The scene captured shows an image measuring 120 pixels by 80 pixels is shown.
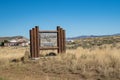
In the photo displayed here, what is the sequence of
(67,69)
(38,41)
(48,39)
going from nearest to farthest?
(67,69) < (38,41) < (48,39)

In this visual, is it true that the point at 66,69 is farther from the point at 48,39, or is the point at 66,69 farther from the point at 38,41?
the point at 48,39

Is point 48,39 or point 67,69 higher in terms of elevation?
point 48,39

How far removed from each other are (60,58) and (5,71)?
372 centimetres

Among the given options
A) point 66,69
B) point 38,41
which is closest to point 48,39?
point 38,41

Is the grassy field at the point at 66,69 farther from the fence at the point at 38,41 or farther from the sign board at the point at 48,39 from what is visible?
the sign board at the point at 48,39

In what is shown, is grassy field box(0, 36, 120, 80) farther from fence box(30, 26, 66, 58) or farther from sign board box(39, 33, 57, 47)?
sign board box(39, 33, 57, 47)

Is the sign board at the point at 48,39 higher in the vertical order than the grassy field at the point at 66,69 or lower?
higher

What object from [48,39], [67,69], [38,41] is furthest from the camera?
[48,39]

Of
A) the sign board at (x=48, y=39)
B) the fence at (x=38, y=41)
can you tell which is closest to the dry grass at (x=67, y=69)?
the fence at (x=38, y=41)

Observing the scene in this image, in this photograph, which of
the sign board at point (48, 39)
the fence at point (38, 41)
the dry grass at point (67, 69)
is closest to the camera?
the dry grass at point (67, 69)

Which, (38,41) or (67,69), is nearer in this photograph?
(67,69)

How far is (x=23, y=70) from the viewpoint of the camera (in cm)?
1553

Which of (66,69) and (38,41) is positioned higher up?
(38,41)

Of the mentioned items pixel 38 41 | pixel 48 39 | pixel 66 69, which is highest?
pixel 48 39
